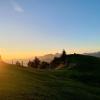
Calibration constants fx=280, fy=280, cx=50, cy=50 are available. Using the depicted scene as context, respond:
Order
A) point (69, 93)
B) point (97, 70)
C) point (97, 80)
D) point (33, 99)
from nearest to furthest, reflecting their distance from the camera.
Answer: point (33, 99)
point (69, 93)
point (97, 80)
point (97, 70)

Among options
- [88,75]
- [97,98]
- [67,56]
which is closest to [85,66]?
[88,75]

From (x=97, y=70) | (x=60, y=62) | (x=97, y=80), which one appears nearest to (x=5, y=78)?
(x=97, y=80)

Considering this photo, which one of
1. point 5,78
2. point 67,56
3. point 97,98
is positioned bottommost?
point 97,98

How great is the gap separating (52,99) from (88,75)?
6046 cm

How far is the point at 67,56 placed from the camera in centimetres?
15212

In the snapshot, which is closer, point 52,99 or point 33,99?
point 33,99

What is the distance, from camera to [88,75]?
99.6m

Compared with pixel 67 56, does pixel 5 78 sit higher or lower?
lower

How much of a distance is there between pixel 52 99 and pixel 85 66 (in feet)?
264

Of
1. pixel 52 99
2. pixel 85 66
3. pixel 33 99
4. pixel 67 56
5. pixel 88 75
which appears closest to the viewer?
pixel 33 99

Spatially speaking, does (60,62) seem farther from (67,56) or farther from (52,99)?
(52,99)

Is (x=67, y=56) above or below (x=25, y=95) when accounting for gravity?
above

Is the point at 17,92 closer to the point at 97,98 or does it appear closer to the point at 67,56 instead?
the point at 97,98

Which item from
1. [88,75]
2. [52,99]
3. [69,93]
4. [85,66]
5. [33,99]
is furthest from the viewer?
[85,66]
